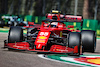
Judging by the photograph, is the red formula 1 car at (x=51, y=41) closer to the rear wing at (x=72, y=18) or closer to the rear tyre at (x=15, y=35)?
the rear tyre at (x=15, y=35)

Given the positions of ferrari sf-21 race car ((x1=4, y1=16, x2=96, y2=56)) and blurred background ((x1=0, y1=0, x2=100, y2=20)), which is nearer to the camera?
ferrari sf-21 race car ((x1=4, y1=16, x2=96, y2=56))

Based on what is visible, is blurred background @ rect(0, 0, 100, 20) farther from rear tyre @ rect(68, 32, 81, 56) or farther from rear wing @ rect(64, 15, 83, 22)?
rear tyre @ rect(68, 32, 81, 56)

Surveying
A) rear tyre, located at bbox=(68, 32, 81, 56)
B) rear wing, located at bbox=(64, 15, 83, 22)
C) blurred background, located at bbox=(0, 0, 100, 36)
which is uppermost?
blurred background, located at bbox=(0, 0, 100, 36)

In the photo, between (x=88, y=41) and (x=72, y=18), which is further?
(x=72, y=18)

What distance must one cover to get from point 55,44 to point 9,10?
55.4m

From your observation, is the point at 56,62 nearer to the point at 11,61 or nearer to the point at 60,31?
the point at 11,61

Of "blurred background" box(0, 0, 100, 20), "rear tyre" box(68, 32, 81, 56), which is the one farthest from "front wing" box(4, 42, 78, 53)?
"blurred background" box(0, 0, 100, 20)

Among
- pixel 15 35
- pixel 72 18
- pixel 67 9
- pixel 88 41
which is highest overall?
pixel 67 9

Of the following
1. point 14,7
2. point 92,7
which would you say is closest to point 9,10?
point 14,7

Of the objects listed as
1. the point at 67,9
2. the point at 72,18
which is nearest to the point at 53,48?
the point at 72,18

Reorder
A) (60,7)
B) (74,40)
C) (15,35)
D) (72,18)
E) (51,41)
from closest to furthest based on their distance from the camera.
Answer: (74,40)
(51,41)
(15,35)
(72,18)
(60,7)

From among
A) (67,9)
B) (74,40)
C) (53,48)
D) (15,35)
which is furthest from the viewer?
(67,9)

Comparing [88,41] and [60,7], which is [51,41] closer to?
[88,41]

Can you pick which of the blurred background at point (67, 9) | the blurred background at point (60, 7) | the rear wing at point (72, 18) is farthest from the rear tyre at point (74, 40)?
the blurred background at point (60, 7)
